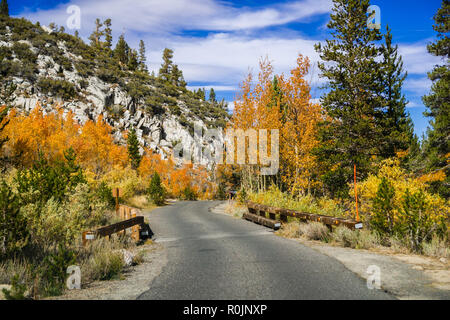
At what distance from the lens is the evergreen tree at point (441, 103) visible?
56.3ft

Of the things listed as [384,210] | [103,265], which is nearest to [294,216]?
[384,210]

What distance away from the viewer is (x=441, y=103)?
18266mm

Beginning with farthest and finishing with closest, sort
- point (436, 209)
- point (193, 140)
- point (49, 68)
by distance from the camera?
point (193, 140), point (49, 68), point (436, 209)

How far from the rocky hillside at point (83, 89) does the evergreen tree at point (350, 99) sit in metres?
50.6

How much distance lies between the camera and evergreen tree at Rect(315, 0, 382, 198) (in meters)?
16.7

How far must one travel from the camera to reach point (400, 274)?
19.1 feet

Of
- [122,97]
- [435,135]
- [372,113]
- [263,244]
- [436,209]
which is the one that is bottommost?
[263,244]

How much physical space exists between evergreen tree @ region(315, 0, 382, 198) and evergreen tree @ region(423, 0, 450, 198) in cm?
344

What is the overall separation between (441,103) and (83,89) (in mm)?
66278

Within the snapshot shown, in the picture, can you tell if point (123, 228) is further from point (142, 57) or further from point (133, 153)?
point (142, 57)

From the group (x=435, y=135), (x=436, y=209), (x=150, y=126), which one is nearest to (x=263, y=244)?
(x=436, y=209)

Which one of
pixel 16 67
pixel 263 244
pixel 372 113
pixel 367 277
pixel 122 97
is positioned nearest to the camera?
pixel 367 277
